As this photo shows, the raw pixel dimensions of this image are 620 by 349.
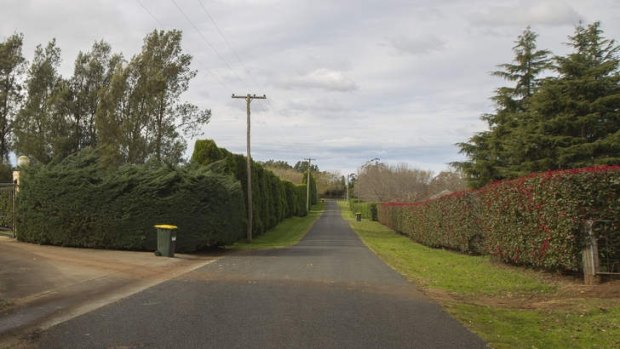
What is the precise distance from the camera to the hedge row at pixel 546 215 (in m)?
10.0

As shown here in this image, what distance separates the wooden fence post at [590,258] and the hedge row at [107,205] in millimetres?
13275

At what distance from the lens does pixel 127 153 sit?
40469 mm

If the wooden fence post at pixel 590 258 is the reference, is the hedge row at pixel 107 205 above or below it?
above

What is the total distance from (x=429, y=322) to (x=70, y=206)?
14.9 meters

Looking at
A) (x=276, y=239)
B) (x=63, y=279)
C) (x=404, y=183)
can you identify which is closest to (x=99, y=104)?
(x=276, y=239)

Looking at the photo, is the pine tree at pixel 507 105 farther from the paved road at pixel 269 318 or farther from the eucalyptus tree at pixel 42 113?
the eucalyptus tree at pixel 42 113

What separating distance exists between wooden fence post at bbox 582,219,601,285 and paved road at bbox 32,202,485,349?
329cm

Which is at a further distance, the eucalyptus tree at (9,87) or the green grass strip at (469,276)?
the eucalyptus tree at (9,87)

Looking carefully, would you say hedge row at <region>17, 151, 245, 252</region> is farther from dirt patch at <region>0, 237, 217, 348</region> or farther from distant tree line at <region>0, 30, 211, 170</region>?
distant tree line at <region>0, 30, 211, 170</region>

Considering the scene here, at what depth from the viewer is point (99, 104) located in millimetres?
40781

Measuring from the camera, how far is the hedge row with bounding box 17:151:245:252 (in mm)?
18125

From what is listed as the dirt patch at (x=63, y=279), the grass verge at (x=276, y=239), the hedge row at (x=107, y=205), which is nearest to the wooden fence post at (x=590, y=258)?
the dirt patch at (x=63, y=279)

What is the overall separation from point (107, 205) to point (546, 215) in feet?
46.4

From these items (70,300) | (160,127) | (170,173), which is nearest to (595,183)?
(70,300)
